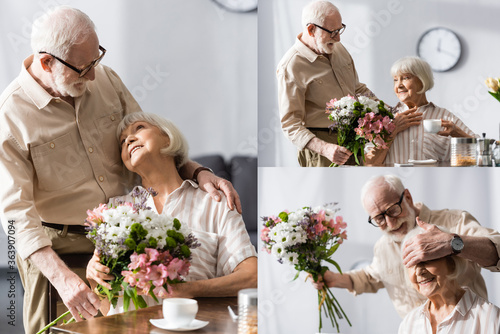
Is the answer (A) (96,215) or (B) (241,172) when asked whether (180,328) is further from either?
(B) (241,172)

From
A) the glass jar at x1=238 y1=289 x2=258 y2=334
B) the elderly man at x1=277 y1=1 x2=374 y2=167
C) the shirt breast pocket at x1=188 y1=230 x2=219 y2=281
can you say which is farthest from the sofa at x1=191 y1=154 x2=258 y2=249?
the elderly man at x1=277 y1=1 x2=374 y2=167

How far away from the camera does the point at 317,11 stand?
123cm

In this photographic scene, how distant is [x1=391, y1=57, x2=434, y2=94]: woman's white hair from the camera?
1245 millimetres

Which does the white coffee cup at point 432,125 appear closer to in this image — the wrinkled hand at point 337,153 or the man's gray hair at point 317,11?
the wrinkled hand at point 337,153

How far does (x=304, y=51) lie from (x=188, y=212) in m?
0.87

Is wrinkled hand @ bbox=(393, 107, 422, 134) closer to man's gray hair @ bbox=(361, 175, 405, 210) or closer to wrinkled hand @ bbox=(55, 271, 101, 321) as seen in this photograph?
man's gray hair @ bbox=(361, 175, 405, 210)

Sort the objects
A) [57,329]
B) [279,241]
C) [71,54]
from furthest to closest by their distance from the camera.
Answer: [71,54], [57,329], [279,241]

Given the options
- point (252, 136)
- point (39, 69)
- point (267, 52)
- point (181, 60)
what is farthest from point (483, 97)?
point (39, 69)

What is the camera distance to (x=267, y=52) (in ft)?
4.02

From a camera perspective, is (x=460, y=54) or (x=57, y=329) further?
(x=57, y=329)

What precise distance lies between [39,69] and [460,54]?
4.45 ft

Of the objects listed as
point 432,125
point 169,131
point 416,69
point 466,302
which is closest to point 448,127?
point 432,125

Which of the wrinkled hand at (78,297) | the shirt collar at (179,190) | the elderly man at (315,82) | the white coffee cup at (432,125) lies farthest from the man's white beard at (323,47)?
the wrinkled hand at (78,297)

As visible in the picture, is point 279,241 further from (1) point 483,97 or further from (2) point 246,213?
(2) point 246,213
